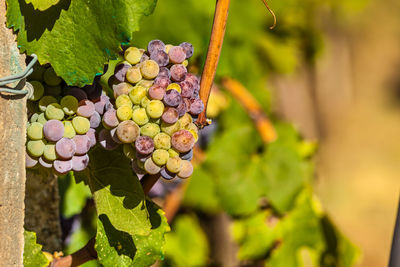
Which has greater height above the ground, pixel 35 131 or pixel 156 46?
pixel 156 46

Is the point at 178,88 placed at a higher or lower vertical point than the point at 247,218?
higher

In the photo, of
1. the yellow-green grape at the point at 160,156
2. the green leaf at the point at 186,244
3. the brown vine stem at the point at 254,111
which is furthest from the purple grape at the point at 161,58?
the green leaf at the point at 186,244

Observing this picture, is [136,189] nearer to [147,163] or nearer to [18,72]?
[147,163]

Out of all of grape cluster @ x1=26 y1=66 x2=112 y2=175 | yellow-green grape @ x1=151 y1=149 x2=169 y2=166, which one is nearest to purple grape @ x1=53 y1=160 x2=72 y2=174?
grape cluster @ x1=26 y1=66 x2=112 y2=175

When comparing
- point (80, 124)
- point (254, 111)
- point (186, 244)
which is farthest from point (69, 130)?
point (186, 244)

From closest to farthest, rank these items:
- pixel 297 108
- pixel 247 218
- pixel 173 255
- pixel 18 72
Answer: pixel 18 72, pixel 247 218, pixel 173 255, pixel 297 108

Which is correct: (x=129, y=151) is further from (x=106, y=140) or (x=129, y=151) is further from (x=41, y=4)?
(x=41, y=4)

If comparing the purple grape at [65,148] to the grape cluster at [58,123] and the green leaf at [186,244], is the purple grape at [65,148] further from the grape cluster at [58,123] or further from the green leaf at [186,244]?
the green leaf at [186,244]

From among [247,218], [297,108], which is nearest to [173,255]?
[247,218]
